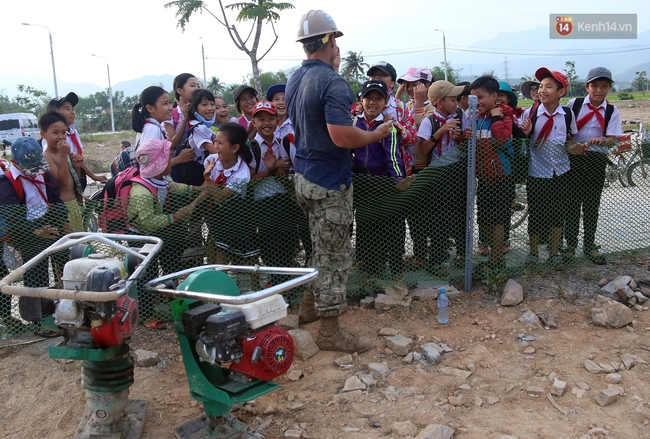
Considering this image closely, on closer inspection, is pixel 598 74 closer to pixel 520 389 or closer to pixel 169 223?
→ pixel 520 389

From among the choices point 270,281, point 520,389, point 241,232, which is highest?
point 241,232

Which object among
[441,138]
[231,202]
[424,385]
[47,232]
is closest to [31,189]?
[47,232]

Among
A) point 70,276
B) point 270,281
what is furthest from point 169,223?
A: point 70,276

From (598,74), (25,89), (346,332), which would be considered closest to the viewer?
(346,332)

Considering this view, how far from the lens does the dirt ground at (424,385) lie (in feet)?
10.00

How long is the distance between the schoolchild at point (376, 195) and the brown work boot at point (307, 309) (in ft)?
2.17

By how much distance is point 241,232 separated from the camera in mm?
4375

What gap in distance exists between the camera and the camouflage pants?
3615 millimetres

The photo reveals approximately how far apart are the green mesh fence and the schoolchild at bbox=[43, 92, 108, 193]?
1.14 meters

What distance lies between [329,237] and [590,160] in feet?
9.23

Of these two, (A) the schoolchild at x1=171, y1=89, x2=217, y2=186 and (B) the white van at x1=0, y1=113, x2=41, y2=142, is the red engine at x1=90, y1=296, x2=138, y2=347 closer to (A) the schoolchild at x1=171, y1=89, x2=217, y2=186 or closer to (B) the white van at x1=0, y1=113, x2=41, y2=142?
(A) the schoolchild at x1=171, y1=89, x2=217, y2=186

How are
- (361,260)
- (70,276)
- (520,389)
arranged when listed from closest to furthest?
(70,276) < (520,389) < (361,260)

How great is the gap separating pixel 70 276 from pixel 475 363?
261cm

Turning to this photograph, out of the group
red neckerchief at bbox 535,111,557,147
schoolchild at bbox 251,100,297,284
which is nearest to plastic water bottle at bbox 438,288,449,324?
schoolchild at bbox 251,100,297,284
